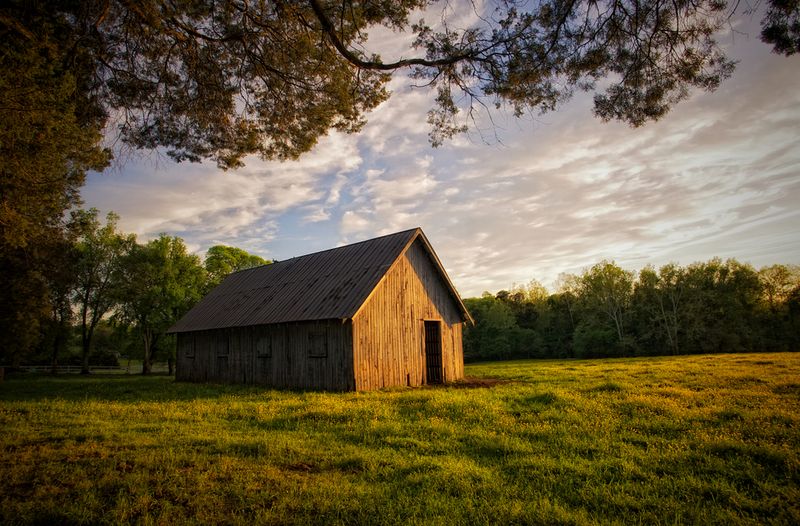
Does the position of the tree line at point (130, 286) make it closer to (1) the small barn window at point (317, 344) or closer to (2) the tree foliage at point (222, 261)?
(2) the tree foliage at point (222, 261)

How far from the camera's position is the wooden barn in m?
18.7

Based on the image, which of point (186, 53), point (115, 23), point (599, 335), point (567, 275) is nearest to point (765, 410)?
point (186, 53)

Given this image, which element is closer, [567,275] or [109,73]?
[109,73]

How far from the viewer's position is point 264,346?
22.1m

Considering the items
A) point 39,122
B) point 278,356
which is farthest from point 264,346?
point 39,122

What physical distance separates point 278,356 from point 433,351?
7.99 m

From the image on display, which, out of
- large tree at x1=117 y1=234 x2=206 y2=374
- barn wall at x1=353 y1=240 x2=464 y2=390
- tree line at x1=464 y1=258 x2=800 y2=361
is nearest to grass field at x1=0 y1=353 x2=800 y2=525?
barn wall at x1=353 y1=240 x2=464 y2=390

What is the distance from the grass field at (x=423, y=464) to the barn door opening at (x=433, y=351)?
9528mm

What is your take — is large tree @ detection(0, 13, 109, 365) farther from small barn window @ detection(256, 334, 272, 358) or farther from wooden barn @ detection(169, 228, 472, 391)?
small barn window @ detection(256, 334, 272, 358)

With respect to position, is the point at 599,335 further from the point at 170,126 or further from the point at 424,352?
the point at 170,126

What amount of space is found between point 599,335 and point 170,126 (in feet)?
191

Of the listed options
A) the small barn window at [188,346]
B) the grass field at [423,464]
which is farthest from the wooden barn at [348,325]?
the grass field at [423,464]

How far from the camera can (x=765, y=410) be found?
33.5ft

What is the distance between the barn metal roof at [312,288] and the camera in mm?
19500
